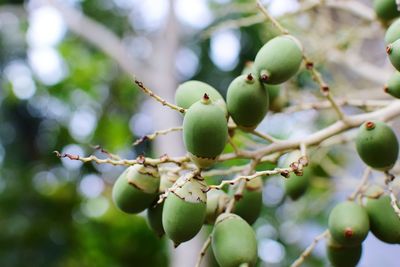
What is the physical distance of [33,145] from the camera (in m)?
4.35

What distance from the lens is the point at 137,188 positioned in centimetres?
78

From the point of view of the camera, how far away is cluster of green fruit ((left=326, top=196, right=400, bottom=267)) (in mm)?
773

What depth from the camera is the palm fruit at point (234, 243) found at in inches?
26.9

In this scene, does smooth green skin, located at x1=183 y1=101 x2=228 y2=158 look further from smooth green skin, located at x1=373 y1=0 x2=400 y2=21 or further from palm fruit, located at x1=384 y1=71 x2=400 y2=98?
smooth green skin, located at x1=373 y1=0 x2=400 y2=21

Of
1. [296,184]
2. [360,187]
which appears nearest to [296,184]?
[296,184]

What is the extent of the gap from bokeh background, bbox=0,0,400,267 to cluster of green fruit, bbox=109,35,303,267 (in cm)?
107

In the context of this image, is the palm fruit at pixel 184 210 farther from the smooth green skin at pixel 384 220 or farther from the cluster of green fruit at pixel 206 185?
the smooth green skin at pixel 384 220

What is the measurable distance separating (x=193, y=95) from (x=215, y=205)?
156 millimetres

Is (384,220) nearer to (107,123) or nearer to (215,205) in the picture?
(215,205)

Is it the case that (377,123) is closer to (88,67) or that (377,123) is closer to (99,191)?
(99,191)

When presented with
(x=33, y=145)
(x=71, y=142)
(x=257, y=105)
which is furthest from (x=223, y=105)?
(x=33, y=145)

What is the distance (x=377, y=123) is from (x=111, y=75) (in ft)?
10.4

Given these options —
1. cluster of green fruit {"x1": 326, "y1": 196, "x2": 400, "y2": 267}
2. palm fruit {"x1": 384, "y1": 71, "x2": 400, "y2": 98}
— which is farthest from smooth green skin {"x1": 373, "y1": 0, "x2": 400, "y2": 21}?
cluster of green fruit {"x1": 326, "y1": 196, "x2": 400, "y2": 267}

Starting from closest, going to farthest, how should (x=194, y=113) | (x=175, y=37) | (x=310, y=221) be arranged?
(x=194, y=113) < (x=310, y=221) < (x=175, y=37)
